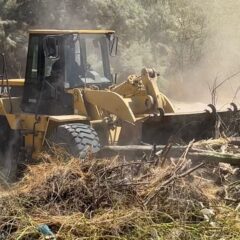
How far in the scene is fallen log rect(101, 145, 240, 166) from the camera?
277 inches

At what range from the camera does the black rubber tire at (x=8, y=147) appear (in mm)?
10141

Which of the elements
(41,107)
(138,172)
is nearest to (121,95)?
(41,107)

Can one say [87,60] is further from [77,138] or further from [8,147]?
[8,147]

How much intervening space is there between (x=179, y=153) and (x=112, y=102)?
2000 millimetres

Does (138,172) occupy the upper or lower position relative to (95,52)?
lower

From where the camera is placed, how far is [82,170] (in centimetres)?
641

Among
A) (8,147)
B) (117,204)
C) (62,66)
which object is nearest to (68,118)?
(62,66)

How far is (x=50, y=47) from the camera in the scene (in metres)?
9.30

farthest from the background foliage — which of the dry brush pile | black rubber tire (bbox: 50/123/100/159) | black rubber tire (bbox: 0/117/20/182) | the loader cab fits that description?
the dry brush pile

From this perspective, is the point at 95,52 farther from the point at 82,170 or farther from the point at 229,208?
the point at 229,208

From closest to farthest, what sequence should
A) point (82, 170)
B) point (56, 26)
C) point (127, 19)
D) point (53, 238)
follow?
point (53, 238) → point (82, 170) → point (56, 26) → point (127, 19)

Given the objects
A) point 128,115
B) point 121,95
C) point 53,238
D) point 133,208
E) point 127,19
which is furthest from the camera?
point 127,19

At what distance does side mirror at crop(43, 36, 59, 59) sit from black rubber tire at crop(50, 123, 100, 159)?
1.25 meters

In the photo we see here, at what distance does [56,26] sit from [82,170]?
1656 cm
